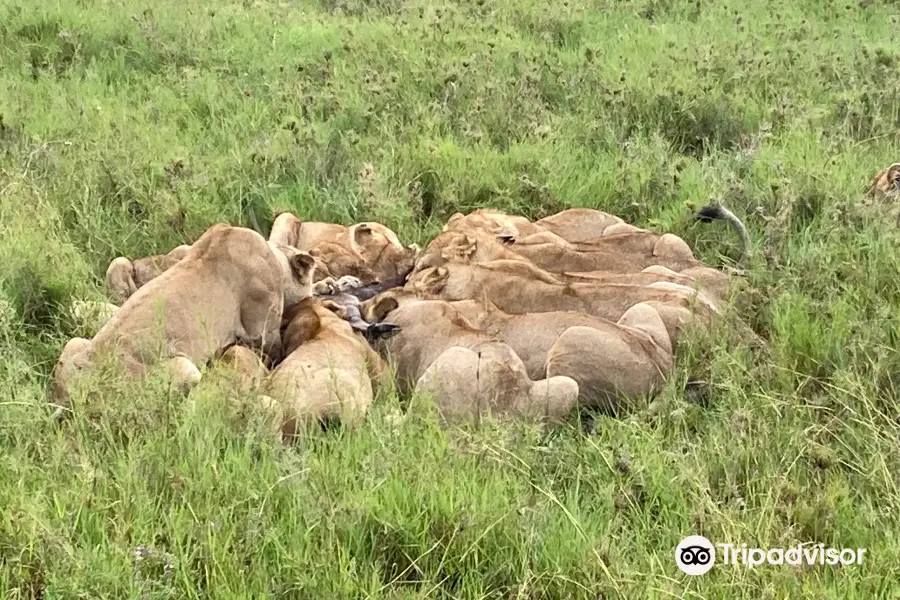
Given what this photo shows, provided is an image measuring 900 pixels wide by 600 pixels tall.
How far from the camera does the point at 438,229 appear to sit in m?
6.22

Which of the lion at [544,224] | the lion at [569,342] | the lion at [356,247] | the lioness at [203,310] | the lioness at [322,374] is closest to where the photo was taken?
the lioness at [322,374]

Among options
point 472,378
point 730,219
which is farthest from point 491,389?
point 730,219

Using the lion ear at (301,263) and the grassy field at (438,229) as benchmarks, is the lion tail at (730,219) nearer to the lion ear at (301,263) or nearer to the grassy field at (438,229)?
the grassy field at (438,229)

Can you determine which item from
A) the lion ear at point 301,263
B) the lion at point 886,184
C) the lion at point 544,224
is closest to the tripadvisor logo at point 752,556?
the lion ear at point 301,263

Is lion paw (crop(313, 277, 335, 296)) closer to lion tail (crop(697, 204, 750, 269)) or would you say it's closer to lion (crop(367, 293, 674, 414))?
lion (crop(367, 293, 674, 414))

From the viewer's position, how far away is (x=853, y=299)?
15.0 feet

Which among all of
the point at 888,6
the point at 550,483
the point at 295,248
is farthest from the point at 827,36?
the point at 550,483

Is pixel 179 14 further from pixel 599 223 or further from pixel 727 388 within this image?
pixel 727 388

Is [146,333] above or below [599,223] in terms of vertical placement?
above

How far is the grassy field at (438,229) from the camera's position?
9.83 ft

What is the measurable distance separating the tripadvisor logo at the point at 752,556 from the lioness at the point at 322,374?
138 cm

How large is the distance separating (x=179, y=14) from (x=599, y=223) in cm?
489

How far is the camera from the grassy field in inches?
118

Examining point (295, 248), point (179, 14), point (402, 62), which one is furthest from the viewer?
point (179, 14)
